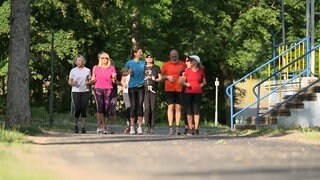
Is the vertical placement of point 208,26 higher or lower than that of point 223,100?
higher

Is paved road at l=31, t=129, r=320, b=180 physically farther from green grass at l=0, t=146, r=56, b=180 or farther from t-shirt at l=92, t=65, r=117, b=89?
t-shirt at l=92, t=65, r=117, b=89

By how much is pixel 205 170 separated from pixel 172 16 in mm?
29408

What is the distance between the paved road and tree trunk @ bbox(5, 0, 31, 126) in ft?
13.7

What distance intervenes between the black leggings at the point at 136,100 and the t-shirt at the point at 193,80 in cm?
107

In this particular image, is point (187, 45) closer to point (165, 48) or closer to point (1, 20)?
point (165, 48)

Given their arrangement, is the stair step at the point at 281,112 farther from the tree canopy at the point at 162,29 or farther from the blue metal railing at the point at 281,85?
the tree canopy at the point at 162,29

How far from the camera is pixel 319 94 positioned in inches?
688

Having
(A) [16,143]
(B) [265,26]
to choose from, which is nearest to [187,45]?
(B) [265,26]

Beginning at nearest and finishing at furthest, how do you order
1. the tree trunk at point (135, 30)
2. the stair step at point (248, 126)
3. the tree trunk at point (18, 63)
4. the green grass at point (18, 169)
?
the green grass at point (18, 169)
the tree trunk at point (18, 63)
the stair step at point (248, 126)
the tree trunk at point (135, 30)

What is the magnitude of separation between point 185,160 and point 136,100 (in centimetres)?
749

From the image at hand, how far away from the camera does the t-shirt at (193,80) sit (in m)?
15.1

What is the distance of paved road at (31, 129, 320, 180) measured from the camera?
6871 millimetres

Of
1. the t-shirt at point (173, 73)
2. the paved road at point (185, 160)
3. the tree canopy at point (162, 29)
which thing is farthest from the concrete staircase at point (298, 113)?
the tree canopy at point (162, 29)

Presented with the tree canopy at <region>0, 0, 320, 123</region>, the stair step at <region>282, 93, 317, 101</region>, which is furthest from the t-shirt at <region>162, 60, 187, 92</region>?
the tree canopy at <region>0, 0, 320, 123</region>
